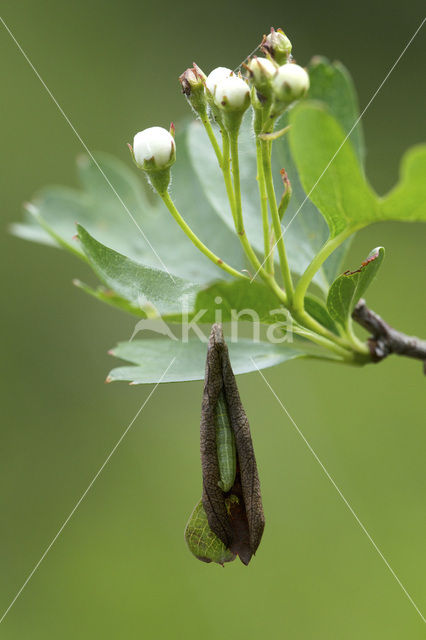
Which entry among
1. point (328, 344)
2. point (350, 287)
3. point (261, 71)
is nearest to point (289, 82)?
point (261, 71)

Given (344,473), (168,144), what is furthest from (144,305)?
(344,473)

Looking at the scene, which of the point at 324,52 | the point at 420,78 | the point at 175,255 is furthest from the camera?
the point at 324,52

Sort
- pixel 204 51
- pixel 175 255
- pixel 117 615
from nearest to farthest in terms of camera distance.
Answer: pixel 175 255, pixel 117 615, pixel 204 51

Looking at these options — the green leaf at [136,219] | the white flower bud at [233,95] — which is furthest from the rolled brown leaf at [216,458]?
the green leaf at [136,219]

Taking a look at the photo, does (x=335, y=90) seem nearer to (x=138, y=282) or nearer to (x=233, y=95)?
(x=233, y=95)

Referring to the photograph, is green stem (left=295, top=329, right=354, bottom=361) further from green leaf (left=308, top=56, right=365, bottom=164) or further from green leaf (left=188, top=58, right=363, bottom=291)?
green leaf (left=308, top=56, right=365, bottom=164)

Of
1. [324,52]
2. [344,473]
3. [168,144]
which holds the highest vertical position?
[324,52]

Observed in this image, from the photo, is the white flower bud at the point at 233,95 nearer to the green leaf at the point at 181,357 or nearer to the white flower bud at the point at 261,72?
the white flower bud at the point at 261,72

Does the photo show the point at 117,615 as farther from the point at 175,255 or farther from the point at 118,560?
the point at 175,255

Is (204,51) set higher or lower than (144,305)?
higher
